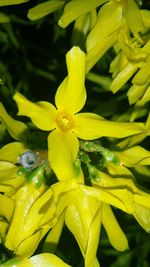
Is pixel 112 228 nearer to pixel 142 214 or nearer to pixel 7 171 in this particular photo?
pixel 142 214

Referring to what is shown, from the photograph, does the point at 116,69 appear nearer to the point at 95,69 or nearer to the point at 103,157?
the point at 103,157

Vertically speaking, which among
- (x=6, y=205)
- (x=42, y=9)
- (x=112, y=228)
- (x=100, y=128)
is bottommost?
(x=112, y=228)

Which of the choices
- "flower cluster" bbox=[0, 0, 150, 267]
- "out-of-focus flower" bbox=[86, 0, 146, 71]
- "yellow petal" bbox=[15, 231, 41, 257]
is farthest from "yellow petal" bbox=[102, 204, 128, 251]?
"out-of-focus flower" bbox=[86, 0, 146, 71]

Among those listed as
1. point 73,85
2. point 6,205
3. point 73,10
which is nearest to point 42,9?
point 73,10

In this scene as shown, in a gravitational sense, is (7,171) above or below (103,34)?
below

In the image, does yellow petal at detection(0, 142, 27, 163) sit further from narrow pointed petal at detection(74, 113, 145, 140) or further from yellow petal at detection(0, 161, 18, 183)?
narrow pointed petal at detection(74, 113, 145, 140)

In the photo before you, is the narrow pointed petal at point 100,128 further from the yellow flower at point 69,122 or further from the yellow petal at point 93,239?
the yellow petal at point 93,239

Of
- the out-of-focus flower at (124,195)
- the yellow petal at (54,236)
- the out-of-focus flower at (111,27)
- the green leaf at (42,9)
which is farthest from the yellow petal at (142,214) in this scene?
the green leaf at (42,9)
